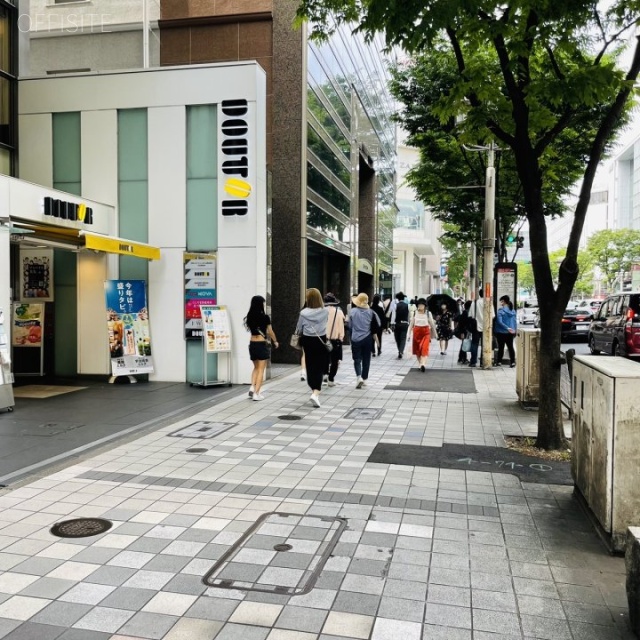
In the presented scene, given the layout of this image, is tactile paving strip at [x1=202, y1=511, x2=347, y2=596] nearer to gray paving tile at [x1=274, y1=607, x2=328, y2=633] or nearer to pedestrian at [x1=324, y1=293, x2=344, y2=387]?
gray paving tile at [x1=274, y1=607, x2=328, y2=633]

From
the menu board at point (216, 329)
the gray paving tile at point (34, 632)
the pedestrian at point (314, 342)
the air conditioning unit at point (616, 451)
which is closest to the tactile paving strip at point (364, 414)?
the pedestrian at point (314, 342)

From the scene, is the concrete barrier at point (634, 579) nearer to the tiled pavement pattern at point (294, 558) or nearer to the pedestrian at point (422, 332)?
the tiled pavement pattern at point (294, 558)

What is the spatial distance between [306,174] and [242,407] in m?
8.61

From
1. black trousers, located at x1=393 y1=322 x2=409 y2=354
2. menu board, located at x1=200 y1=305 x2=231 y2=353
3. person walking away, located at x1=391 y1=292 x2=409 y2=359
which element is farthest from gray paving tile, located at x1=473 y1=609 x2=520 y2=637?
black trousers, located at x1=393 y1=322 x2=409 y2=354

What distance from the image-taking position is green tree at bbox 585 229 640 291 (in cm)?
5841

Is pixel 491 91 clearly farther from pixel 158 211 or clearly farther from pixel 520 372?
pixel 158 211

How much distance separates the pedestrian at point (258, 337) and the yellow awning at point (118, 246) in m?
2.51

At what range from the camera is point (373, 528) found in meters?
4.48

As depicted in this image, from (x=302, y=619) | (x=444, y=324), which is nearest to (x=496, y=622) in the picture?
(x=302, y=619)

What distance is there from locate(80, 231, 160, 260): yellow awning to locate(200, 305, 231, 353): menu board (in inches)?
55.0

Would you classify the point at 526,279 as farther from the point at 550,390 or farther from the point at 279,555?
the point at 279,555

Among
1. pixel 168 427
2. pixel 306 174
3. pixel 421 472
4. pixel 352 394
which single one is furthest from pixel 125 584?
pixel 306 174

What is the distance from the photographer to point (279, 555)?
13.1 ft

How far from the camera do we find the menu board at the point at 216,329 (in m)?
11.1
